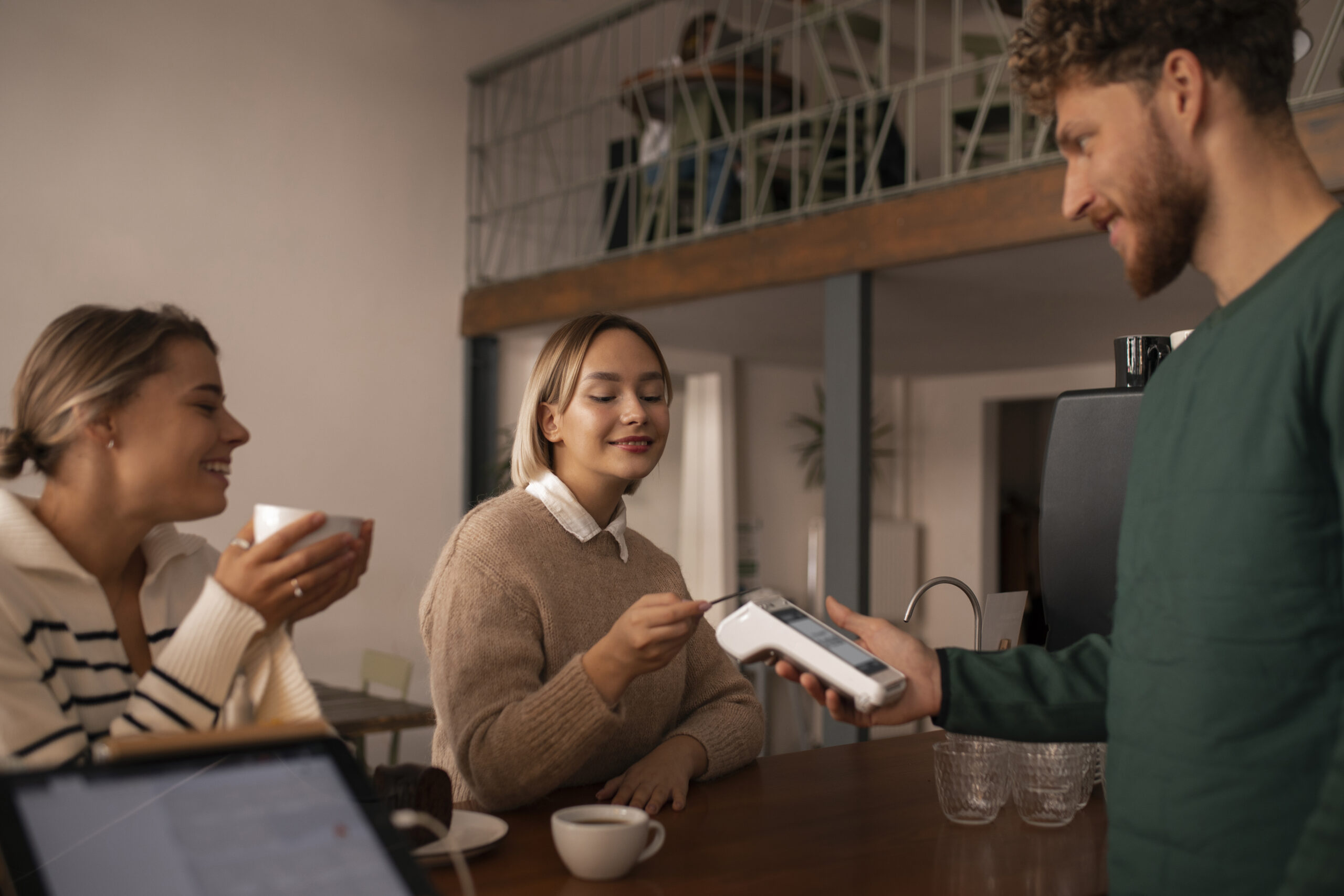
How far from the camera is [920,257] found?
12.1ft

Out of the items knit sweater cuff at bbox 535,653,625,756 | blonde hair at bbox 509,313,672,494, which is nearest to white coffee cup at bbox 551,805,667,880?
knit sweater cuff at bbox 535,653,625,756

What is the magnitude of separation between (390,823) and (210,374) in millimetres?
638

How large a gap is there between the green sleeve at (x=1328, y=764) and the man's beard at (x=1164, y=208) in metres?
0.16

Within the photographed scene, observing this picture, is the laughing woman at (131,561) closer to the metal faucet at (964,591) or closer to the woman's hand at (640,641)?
the woman's hand at (640,641)

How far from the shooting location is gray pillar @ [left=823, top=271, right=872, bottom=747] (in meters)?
3.97

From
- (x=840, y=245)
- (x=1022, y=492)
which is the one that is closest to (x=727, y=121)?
(x=840, y=245)

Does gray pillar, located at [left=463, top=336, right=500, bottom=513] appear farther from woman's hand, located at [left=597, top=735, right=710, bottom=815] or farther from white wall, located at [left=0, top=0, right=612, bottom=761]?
woman's hand, located at [left=597, top=735, right=710, bottom=815]

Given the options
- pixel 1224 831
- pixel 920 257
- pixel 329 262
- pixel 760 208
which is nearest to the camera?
pixel 1224 831

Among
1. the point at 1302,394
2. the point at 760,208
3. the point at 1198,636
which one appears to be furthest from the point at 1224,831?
the point at 760,208

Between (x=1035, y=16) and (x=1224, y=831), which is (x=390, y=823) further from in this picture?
(x=1035, y=16)

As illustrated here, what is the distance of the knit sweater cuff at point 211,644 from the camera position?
43.6 inches

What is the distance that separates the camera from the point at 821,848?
4.39 ft

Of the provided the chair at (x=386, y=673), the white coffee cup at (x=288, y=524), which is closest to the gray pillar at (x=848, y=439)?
the chair at (x=386, y=673)

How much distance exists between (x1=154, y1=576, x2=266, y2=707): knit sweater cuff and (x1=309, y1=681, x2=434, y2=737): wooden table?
2.42 meters
